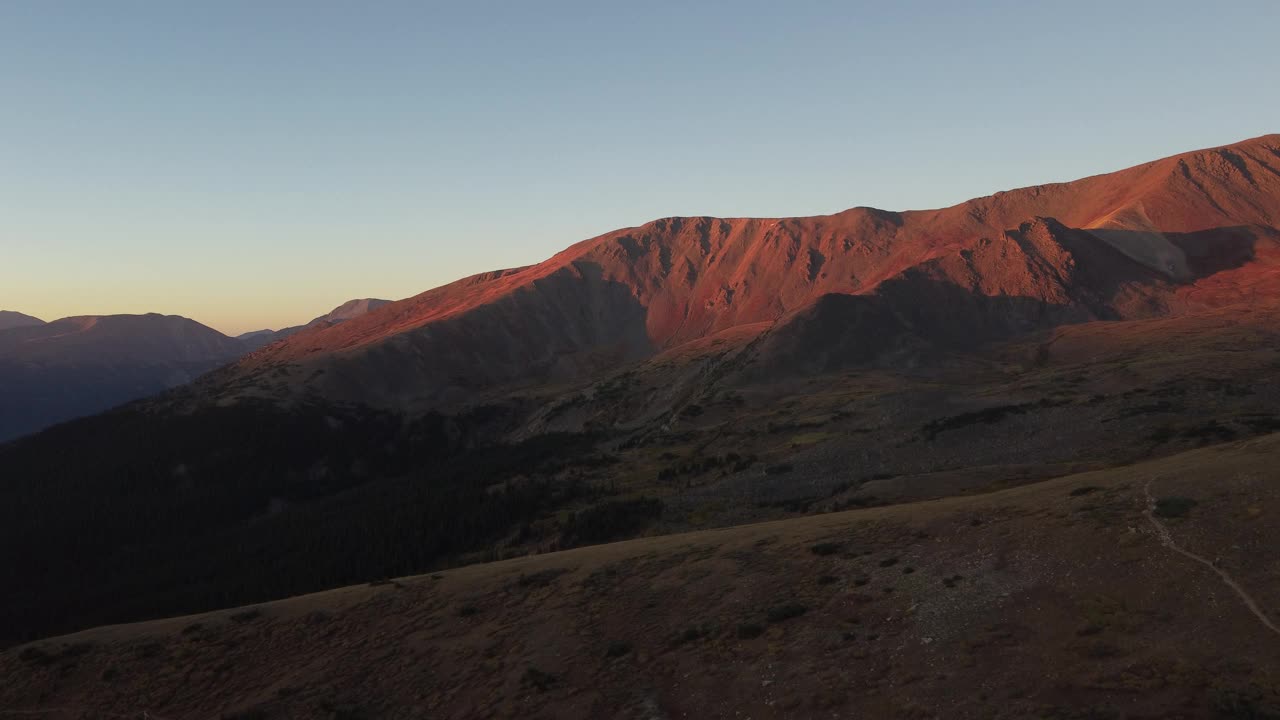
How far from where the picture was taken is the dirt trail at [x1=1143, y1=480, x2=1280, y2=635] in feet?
64.3

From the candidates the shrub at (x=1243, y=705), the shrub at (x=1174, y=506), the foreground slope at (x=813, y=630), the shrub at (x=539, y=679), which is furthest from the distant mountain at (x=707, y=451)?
the shrub at (x=539, y=679)

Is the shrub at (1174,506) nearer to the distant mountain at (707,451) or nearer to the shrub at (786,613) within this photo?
the distant mountain at (707,451)

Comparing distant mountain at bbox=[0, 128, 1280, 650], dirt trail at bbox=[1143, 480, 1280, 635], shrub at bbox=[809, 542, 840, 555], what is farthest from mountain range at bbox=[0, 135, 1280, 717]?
distant mountain at bbox=[0, 128, 1280, 650]

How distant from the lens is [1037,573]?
26.0 m

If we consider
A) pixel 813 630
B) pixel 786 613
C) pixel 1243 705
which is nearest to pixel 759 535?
pixel 786 613

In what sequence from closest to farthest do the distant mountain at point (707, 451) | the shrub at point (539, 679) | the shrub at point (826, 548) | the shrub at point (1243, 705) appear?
the shrub at point (1243, 705), the shrub at point (539, 679), the shrub at point (826, 548), the distant mountain at point (707, 451)

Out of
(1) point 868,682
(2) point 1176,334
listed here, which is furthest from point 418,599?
(2) point 1176,334

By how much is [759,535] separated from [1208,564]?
21406 mm

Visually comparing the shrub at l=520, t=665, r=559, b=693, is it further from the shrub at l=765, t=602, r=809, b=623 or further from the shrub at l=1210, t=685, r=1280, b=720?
the shrub at l=1210, t=685, r=1280, b=720

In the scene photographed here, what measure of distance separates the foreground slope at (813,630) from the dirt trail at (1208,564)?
0.08 metres

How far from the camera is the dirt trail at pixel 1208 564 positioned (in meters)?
19.6

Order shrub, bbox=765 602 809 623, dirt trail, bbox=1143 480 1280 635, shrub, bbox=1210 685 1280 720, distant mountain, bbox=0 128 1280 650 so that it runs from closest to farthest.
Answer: shrub, bbox=1210 685 1280 720 < dirt trail, bbox=1143 480 1280 635 < shrub, bbox=765 602 809 623 < distant mountain, bbox=0 128 1280 650

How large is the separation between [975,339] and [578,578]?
174 meters

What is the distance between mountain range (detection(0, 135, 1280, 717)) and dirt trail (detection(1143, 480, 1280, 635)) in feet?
0.45
